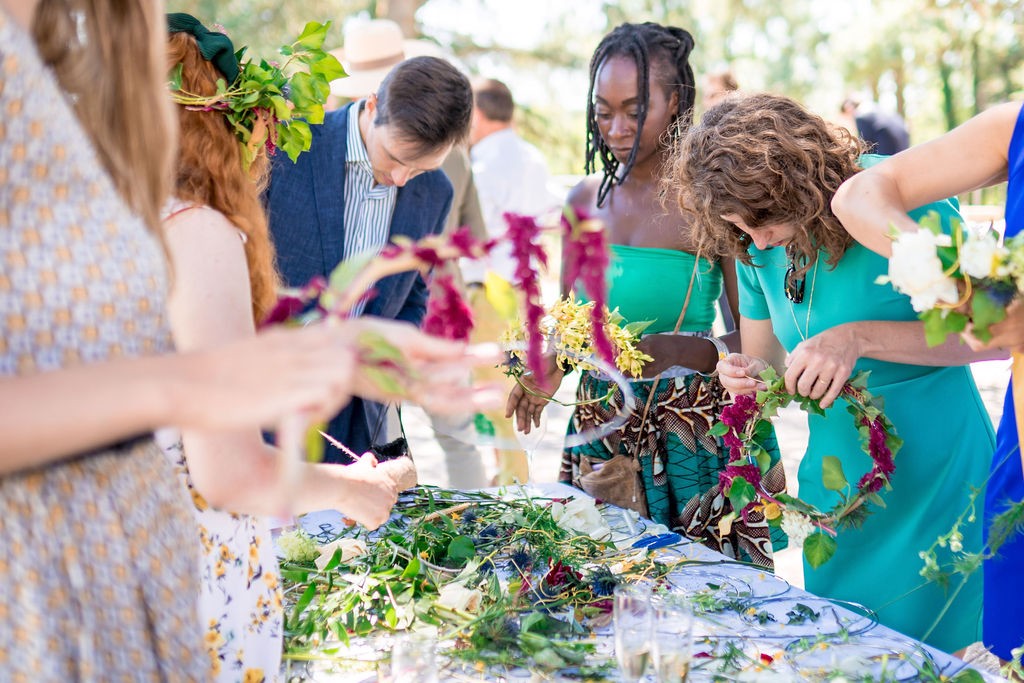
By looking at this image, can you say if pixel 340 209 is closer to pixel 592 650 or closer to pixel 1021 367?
pixel 592 650

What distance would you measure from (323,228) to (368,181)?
21 cm

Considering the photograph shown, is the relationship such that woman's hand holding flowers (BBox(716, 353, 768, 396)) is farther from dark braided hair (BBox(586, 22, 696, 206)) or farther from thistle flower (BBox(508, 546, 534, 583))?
dark braided hair (BBox(586, 22, 696, 206))

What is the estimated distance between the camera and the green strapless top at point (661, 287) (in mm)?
2727

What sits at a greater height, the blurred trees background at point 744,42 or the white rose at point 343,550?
the blurred trees background at point 744,42

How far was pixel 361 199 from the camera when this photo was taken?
2945mm

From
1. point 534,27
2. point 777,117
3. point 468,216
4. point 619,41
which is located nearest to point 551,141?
point 534,27

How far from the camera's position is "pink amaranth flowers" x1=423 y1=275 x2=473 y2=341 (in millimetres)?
976

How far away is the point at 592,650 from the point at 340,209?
1.74 meters

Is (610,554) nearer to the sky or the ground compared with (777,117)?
nearer to the ground

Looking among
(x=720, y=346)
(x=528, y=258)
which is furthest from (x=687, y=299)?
(x=528, y=258)

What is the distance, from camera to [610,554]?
1945mm

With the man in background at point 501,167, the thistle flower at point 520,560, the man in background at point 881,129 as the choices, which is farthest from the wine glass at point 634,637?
the man in background at point 881,129

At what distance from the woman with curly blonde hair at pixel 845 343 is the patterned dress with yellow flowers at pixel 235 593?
1.05m

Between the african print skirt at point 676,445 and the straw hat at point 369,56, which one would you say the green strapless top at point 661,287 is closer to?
the african print skirt at point 676,445
